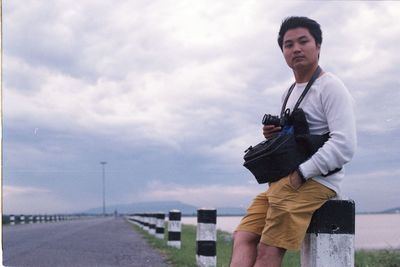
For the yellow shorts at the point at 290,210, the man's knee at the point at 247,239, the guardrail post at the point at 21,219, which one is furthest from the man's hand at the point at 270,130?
the guardrail post at the point at 21,219

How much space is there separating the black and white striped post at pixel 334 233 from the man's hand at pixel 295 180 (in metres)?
0.23

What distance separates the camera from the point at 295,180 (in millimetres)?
2986

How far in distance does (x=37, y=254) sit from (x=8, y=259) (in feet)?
2.68

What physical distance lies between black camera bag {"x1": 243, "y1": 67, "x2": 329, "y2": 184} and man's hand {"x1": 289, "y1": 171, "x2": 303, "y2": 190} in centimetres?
2

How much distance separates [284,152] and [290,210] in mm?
287

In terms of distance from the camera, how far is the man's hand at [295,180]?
9.78 ft

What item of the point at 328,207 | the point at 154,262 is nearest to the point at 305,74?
the point at 328,207

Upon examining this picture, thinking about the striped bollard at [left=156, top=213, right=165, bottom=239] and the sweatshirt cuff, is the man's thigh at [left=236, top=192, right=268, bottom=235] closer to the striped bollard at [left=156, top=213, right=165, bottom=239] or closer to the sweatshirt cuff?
the sweatshirt cuff

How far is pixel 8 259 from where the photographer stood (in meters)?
9.04

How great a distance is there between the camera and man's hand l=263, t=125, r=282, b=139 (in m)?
3.20

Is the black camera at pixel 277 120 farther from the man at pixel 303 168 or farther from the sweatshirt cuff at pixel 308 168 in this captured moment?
the sweatshirt cuff at pixel 308 168

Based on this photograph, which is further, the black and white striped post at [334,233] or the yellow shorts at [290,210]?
the black and white striped post at [334,233]

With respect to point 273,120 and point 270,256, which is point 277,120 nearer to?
point 273,120

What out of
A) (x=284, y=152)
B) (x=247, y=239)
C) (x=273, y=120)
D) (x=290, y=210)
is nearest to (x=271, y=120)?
(x=273, y=120)
